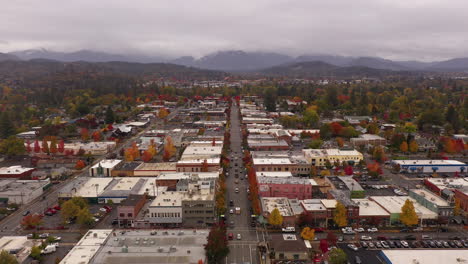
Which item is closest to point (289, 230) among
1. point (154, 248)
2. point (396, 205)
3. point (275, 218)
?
point (275, 218)

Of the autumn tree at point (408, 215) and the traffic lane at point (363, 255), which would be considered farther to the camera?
the autumn tree at point (408, 215)

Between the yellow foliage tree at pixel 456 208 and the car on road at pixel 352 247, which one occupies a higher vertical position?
the yellow foliage tree at pixel 456 208

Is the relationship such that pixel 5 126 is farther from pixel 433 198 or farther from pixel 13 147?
pixel 433 198

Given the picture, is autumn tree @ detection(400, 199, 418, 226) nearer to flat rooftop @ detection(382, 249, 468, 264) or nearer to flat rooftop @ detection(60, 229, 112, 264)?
flat rooftop @ detection(382, 249, 468, 264)

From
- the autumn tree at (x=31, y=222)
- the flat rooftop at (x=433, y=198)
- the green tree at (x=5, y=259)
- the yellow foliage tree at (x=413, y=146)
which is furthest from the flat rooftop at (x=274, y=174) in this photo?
the yellow foliage tree at (x=413, y=146)

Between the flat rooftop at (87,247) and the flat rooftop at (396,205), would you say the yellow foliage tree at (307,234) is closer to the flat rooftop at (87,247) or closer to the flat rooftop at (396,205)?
the flat rooftop at (396,205)

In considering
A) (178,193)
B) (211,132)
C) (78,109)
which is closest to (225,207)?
(178,193)
